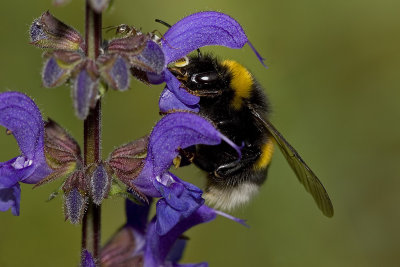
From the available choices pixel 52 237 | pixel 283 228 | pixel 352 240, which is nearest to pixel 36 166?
pixel 52 237

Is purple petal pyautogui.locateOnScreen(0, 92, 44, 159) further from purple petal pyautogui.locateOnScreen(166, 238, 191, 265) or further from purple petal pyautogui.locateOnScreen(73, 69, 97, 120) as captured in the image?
purple petal pyautogui.locateOnScreen(166, 238, 191, 265)

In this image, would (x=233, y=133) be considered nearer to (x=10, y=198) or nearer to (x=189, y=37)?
(x=189, y=37)

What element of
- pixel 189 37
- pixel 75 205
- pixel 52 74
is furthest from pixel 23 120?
pixel 189 37

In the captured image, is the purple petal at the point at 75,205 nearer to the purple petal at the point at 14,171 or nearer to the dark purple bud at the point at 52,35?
the purple petal at the point at 14,171

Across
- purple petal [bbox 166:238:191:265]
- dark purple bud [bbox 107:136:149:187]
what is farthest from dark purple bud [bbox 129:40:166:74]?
purple petal [bbox 166:238:191:265]

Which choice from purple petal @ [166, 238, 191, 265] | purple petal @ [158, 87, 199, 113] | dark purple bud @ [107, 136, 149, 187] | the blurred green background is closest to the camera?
dark purple bud @ [107, 136, 149, 187]

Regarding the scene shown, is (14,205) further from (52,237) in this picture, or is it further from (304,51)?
(304,51)
